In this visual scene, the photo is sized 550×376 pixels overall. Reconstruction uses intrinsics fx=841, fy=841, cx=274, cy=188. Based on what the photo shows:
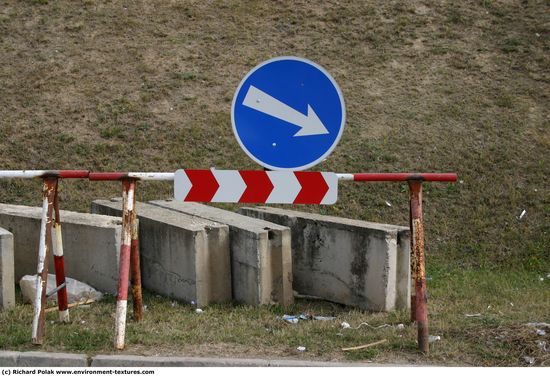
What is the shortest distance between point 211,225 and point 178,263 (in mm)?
435

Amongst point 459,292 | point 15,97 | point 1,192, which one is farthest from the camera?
point 15,97

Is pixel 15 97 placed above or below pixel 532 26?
below

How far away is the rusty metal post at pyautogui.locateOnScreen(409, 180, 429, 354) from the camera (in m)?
5.50

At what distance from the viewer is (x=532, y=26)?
16.2 metres

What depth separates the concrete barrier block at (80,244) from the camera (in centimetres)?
739

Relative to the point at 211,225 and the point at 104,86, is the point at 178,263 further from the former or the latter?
the point at 104,86

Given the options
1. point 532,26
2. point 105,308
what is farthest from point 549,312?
point 532,26

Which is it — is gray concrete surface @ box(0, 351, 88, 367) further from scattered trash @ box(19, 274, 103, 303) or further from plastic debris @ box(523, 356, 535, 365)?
plastic debris @ box(523, 356, 535, 365)

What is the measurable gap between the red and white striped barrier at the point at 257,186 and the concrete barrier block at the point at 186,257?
136 centimetres

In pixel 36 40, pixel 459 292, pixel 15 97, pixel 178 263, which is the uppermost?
pixel 36 40

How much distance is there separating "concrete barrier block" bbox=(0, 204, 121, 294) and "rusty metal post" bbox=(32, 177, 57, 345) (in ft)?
4.76

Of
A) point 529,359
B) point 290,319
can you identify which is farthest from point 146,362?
point 529,359

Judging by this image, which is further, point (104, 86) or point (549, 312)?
point (104, 86)

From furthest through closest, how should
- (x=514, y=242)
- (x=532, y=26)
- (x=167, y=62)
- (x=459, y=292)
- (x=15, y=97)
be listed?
(x=532, y=26)
(x=167, y=62)
(x=15, y=97)
(x=514, y=242)
(x=459, y=292)
